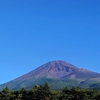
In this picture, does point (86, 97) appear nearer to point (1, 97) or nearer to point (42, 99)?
point (42, 99)

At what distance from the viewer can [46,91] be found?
71938 millimetres

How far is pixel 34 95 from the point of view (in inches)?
2837

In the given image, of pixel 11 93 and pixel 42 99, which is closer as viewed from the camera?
pixel 42 99

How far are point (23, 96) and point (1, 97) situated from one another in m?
6.33

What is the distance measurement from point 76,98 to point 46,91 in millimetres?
7946

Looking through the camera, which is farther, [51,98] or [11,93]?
[11,93]

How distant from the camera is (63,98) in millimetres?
71625

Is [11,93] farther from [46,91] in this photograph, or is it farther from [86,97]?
[86,97]

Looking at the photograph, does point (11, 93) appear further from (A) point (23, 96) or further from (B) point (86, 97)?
(B) point (86, 97)

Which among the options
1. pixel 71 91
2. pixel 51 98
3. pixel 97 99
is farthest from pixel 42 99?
pixel 97 99

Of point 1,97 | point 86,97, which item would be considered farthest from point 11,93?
point 86,97

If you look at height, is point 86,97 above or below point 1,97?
below

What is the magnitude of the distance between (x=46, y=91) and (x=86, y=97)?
10.4 metres

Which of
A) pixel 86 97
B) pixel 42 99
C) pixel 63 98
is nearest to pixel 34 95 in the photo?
pixel 42 99
